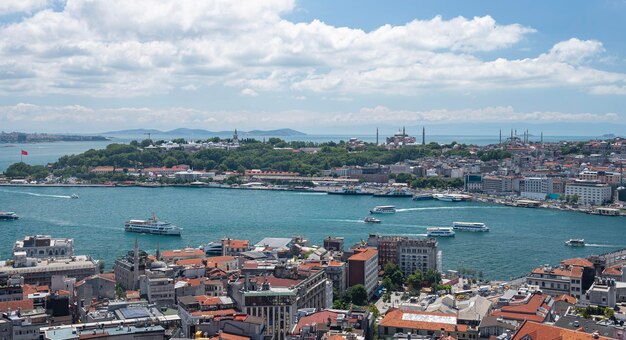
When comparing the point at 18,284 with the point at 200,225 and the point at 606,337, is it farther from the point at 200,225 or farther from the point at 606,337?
the point at 200,225

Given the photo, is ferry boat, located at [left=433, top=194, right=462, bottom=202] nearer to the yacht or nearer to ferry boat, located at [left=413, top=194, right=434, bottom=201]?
ferry boat, located at [left=413, top=194, right=434, bottom=201]

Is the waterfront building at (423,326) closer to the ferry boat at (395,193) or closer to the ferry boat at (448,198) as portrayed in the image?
the ferry boat at (448,198)

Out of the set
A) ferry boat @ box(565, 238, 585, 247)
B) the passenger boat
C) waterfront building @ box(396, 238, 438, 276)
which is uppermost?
waterfront building @ box(396, 238, 438, 276)

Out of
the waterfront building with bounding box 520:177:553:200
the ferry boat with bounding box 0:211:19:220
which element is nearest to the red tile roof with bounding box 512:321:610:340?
the ferry boat with bounding box 0:211:19:220

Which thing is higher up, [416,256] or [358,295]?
[416,256]

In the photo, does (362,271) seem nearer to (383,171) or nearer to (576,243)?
(576,243)

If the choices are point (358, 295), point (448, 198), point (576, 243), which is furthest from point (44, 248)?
point (448, 198)

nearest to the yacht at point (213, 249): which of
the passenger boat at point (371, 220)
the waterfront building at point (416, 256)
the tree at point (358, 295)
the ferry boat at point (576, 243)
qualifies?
the waterfront building at point (416, 256)
